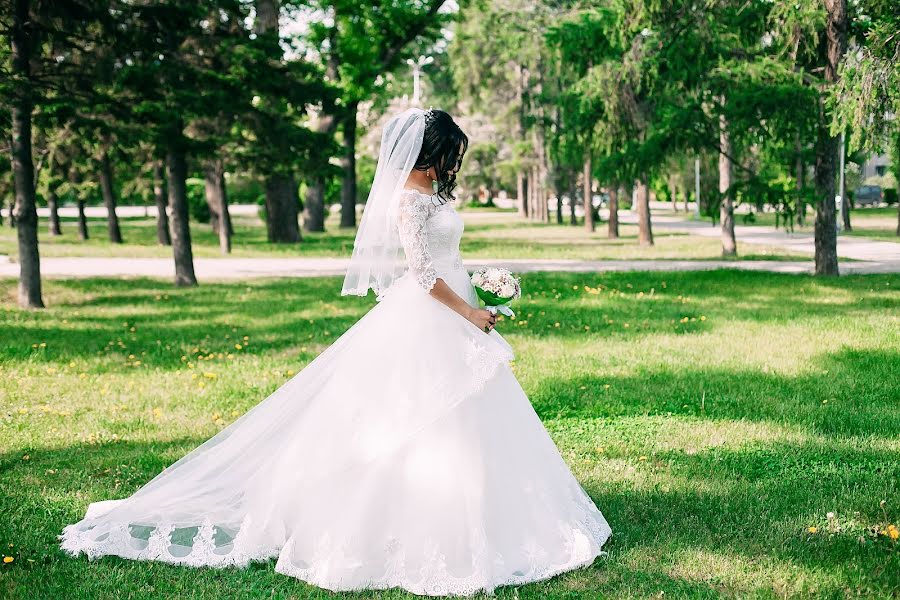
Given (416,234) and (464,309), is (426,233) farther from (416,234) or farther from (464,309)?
(464,309)

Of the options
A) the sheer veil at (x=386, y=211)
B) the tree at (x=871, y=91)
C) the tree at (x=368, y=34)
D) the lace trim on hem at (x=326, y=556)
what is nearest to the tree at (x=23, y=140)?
the lace trim on hem at (x=326, y=556)

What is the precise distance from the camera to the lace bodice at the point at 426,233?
4.84 meters

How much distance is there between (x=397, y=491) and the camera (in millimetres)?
4672

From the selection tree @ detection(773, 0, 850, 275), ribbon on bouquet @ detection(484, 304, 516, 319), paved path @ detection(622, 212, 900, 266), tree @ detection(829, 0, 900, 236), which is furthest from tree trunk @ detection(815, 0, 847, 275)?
ribbon on bouquet @ detection(484, 304, 516, 319)

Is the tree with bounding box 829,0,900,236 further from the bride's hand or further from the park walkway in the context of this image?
the bride's hand

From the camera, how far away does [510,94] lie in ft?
162

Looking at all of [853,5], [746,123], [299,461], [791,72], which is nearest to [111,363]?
[299,461]

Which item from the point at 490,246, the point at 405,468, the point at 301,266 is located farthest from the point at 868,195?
the point at 405,468

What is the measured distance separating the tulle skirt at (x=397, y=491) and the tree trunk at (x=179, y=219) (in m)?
13.2

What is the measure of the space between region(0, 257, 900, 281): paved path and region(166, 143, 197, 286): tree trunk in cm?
155

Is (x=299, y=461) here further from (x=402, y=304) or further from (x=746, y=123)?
(x=746, y=123)

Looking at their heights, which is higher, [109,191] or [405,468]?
[109,191]

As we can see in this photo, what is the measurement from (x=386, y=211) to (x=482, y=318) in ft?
2.74

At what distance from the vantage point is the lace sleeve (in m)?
4.84
